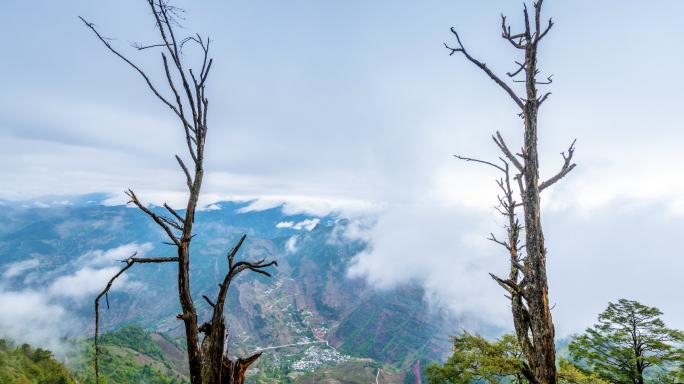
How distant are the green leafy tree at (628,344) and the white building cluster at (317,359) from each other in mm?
147095

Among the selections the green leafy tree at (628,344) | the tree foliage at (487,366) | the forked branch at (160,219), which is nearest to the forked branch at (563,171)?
the forked branch at (160,219)

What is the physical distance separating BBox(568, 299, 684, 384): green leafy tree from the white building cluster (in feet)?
483

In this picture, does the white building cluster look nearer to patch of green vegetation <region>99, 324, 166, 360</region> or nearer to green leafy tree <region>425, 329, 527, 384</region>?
patch of green vegetation <region>99, 324, 166, 360</region>

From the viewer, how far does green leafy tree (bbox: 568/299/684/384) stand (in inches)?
712

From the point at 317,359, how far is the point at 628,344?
164854 millimetres

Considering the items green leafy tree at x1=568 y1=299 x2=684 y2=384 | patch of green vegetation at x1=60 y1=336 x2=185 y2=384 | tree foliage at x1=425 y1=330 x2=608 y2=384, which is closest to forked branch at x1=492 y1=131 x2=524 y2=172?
tree foliage at x1=425 y1=330 x2=608 y2=384

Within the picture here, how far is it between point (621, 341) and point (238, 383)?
28931mm

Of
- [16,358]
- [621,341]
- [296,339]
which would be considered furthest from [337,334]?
[621,341]

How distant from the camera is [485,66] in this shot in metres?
5.57

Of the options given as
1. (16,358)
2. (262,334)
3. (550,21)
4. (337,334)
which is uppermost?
(550,21)

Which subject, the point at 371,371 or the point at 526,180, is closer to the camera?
the point at 526,180

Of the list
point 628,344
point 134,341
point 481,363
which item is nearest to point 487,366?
point 481,363

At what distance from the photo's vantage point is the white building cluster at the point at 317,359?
141850 mm

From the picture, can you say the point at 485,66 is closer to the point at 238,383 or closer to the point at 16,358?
the point at 238,383
